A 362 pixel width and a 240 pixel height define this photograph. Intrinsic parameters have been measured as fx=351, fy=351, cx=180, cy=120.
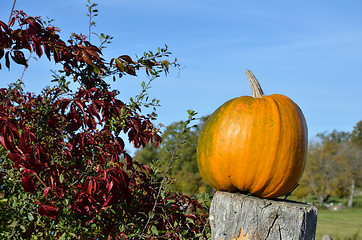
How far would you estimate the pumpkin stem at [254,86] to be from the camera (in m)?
2.94

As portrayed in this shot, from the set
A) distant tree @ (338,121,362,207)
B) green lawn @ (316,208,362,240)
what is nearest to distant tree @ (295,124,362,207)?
distant tree @ (338,121,362,207)

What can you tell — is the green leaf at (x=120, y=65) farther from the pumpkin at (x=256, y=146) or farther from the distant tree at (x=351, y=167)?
the distant tree at (x=351, y=167)

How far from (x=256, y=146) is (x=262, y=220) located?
0.53 metres

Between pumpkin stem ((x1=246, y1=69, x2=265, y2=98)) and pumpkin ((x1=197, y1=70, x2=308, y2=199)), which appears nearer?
pumpkin ((x1=197, y1=70, x2=308, y2=199))

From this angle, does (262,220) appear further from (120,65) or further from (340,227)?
(340,227)

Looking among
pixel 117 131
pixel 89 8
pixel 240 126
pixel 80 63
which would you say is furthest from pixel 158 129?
pixel 89 8

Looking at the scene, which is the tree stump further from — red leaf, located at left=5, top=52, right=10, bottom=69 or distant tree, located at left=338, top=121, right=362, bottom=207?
distant tree, located at left=338, top=121, right=362, bottom=207

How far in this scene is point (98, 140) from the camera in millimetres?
2783

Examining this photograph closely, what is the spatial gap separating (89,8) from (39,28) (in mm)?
491

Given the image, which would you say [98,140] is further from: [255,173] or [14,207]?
[255,173]

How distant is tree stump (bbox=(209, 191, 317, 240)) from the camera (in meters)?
2.51

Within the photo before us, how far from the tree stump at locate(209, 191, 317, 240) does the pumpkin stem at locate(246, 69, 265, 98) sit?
0.87 m

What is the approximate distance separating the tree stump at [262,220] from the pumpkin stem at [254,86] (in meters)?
0.87

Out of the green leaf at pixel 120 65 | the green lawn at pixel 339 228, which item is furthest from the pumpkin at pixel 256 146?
the green lawn at pixel 339 228
